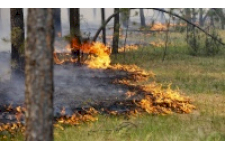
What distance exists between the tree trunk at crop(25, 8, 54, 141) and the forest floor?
179cm

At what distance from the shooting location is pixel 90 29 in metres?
7.32

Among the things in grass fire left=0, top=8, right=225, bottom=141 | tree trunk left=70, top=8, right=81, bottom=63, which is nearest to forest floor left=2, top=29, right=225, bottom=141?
→ grass fire left=0, top=8, right=225, bottom=141

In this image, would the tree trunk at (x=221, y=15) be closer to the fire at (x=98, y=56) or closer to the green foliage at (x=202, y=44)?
the green foliage at (x=202, y=44)

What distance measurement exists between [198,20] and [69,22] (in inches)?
86.2

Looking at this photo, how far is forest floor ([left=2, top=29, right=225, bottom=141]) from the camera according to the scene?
5770mm

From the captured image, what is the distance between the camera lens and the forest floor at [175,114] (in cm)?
577

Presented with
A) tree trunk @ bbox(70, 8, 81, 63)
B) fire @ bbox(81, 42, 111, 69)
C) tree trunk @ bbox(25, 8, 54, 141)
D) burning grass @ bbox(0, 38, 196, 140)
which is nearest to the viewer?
tree trunk @ bbox(25, 8, 54, 141)

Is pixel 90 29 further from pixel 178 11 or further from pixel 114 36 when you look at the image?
pixel 178 11

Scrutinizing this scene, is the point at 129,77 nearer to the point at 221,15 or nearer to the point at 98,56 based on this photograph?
the point at 98,56

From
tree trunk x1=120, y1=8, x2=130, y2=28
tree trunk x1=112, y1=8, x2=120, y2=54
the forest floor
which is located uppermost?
tree trunk x1=120, y1=8, x2=130, y2=28

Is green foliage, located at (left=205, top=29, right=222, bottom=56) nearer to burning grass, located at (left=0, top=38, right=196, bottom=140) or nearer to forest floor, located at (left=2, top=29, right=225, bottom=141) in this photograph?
forest floor, located at (left=2, top=29, right=225, bottom=141)

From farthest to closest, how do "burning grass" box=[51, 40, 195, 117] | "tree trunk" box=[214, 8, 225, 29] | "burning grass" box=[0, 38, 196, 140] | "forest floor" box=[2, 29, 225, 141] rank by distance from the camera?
"tree trunk" box=[214, 8, 225, 29], "burning grass" box=[51, 40, 195, 117], "burning grass" box=[0, 38, 196, 140], "forest floor" box=[2, 29, 225, 141]

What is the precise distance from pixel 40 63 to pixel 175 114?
3.22 metres
